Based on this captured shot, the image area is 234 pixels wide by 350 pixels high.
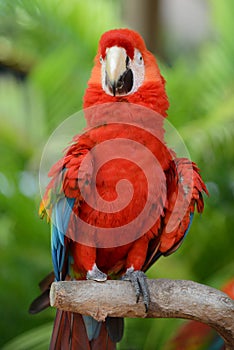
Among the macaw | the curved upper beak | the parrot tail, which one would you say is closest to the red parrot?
the curved upper beak

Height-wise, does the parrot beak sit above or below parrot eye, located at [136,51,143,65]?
below

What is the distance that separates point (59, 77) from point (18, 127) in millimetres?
221

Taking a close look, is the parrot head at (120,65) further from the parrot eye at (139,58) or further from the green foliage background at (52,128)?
the green foliage background at (52,128)

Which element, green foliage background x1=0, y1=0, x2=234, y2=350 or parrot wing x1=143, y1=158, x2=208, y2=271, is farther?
green foliage background x1=0, y1=0, x2=234, y2=350

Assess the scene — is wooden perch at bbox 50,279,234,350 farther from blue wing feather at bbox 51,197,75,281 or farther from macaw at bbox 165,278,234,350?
macaw at bbox 165,278,234,350

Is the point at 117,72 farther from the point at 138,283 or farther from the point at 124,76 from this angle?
the point at 138,283

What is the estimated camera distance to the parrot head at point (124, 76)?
102 centimetres

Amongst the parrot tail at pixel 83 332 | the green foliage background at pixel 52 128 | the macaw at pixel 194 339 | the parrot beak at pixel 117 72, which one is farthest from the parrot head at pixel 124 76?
the macaw at pixel 194 339

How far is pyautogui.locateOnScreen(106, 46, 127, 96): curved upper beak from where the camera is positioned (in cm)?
101

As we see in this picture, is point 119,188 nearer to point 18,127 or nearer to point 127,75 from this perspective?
point 127,75

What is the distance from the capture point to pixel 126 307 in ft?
3.36

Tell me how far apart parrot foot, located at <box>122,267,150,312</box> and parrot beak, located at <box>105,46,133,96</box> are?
34cm

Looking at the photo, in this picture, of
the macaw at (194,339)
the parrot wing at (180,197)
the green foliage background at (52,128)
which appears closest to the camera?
the parrot wing at (180,197)

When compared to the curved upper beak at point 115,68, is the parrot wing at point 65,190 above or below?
below
